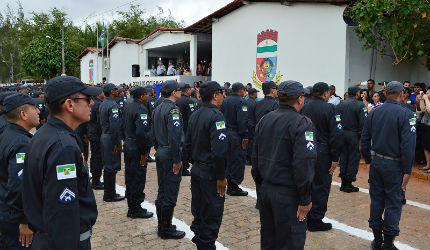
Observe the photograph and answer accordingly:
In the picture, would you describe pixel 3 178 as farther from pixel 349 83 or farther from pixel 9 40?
pixel 9 40

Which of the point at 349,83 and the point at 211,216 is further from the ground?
the point at 349,83

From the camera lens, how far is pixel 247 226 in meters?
5.84

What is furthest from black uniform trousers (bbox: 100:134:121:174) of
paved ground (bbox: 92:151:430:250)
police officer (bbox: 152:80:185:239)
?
police officer (bbox: 152:80:185:239)

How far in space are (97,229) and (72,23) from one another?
6167 centimetres

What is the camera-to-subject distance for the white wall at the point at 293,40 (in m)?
12.9

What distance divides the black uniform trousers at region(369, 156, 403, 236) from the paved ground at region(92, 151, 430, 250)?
47 cm

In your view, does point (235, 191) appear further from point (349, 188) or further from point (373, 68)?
point (373, 68)

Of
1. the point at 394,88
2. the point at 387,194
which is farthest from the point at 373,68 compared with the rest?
the point at 387,194

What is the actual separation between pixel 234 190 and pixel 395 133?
3703 millimetres

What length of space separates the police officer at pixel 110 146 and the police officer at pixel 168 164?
6.37 ft

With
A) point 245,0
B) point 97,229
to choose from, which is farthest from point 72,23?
point 97,229

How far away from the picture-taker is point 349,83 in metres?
12.8

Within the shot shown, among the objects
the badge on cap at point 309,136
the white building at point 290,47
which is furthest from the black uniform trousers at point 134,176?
the white building at point 290,47

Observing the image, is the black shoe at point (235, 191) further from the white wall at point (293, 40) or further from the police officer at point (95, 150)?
the white wall at point (293, 40)
